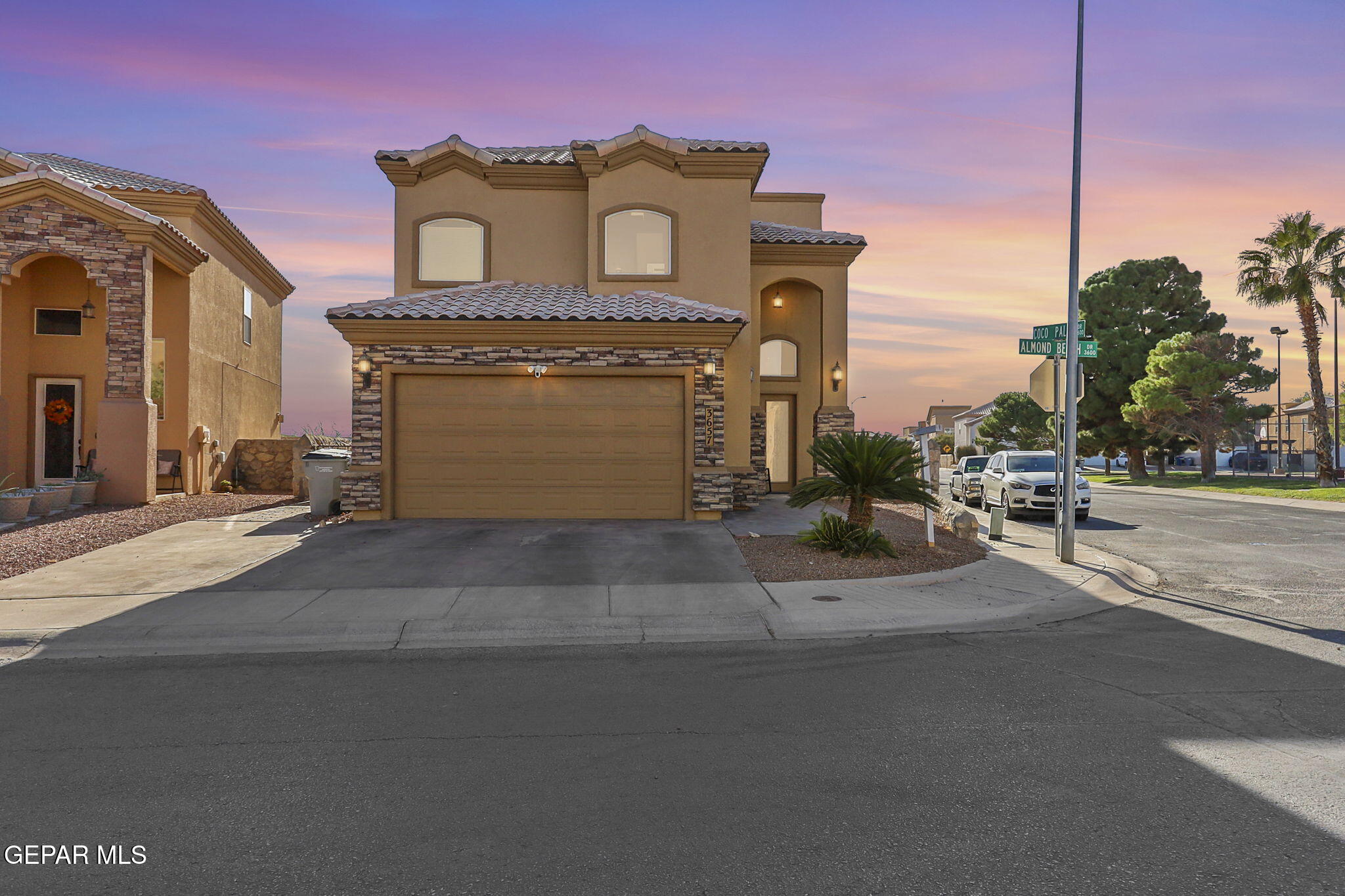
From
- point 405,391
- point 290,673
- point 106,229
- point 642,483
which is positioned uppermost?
point 106,229

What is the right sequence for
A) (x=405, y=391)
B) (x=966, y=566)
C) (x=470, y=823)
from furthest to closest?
(x=405, y=391) < (x=966, y=566) < (x=470, y=823)

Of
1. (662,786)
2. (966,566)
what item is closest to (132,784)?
(662,786)

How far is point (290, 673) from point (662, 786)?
3752 millimetres

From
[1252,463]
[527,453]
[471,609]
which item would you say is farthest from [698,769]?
[1252,463]

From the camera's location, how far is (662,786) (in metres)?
4.24

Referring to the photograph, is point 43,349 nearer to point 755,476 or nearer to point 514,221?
point 514,221

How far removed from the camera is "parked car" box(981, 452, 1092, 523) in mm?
19109

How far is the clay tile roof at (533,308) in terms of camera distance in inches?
577

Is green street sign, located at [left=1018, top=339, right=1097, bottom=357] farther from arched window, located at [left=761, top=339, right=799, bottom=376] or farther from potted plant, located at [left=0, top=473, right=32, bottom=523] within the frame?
potted plant, located at [left=0, top=473, right=32, bottom=523]

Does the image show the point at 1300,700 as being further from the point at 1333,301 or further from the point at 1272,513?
Answer: the point at 1333,301

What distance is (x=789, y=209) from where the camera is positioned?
24172 millimetres

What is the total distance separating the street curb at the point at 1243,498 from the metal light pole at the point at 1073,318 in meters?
15.7

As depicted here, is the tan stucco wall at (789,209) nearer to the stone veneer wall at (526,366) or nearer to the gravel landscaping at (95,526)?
the stone veneer wall at (526,366)

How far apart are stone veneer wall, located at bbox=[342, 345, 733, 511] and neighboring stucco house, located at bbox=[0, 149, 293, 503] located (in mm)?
5953
